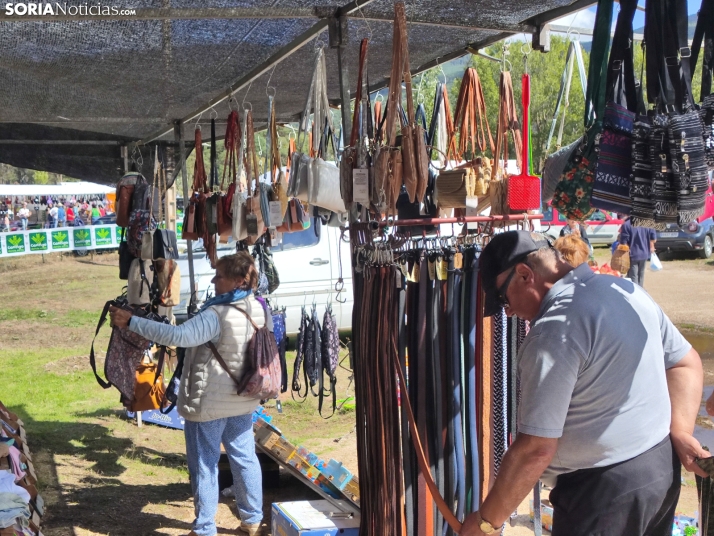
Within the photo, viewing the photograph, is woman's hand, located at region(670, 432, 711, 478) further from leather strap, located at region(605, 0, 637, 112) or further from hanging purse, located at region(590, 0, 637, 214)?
leather strap, located at region(605, 0, 637, 112)

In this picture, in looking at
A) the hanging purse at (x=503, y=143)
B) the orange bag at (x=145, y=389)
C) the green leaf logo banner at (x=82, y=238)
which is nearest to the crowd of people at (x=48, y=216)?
the green leaf logo banner at (x=82, y=238)

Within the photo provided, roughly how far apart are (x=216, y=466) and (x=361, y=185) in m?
2.20

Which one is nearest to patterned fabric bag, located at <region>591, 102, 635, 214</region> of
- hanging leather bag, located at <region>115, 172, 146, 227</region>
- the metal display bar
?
the metal display bar

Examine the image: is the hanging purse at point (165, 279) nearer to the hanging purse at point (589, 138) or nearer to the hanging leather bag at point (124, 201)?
the hanging leather bag at point (124, 201)

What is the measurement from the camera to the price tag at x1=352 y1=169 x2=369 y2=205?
3.20m

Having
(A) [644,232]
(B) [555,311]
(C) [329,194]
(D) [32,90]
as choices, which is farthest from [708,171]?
(A) [644,232]

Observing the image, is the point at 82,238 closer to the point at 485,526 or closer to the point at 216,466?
the point at 216,466

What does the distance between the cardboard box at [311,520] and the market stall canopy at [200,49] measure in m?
2.51

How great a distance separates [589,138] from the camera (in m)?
2.43

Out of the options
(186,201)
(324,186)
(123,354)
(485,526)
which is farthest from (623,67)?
(186,201)

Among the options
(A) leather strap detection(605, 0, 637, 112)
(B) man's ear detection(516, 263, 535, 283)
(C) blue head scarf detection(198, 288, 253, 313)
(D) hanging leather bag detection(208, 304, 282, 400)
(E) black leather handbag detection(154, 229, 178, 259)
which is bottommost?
(D) hanging leather bag detection(208, 304, 282, 400)

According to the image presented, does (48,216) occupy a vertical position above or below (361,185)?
above
